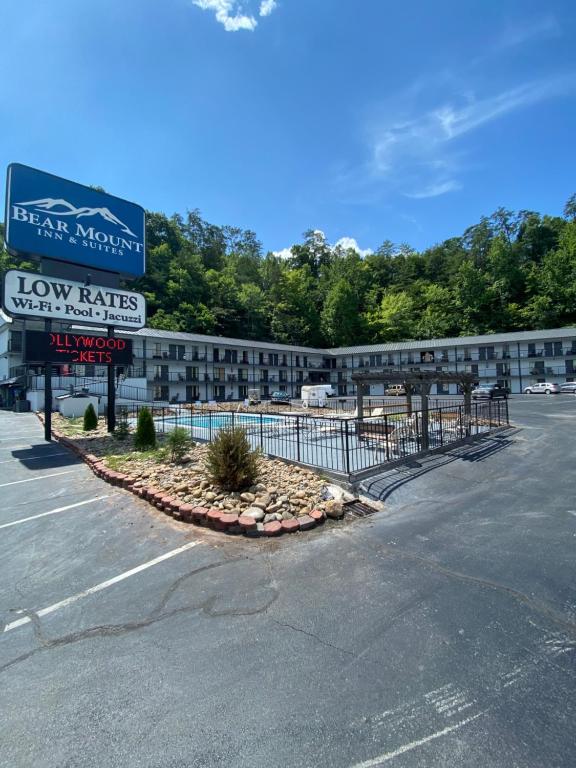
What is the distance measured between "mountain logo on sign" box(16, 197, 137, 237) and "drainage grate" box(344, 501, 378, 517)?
16683 millimetres

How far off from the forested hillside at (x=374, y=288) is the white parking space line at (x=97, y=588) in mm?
50294

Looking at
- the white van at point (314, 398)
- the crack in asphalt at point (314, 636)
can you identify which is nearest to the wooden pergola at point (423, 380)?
the crack in asphalt at point (314, 636)

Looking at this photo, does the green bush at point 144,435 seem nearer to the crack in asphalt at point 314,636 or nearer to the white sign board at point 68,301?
the white sign board at point 68,301

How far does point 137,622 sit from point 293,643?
160 cm

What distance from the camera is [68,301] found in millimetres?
15062

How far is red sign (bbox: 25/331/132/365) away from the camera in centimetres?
1414

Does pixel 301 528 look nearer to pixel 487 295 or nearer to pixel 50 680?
pixel 50 680

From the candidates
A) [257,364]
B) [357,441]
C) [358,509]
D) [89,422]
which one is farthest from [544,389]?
[89,422]

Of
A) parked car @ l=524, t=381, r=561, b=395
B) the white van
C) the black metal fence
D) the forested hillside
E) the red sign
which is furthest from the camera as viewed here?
the forested hillside

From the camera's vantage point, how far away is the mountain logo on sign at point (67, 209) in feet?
47.8

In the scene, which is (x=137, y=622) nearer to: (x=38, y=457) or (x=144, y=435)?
(x=144, y=435)

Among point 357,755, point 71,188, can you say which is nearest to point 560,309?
point 71,188

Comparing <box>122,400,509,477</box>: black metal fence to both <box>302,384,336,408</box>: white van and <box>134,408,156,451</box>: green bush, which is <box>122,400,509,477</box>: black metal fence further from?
<box>302,384,336,408</box>: white van

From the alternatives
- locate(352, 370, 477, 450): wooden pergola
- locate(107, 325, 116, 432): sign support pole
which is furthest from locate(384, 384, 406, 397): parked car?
locate(107, 325, 116, 432): sign support pole
